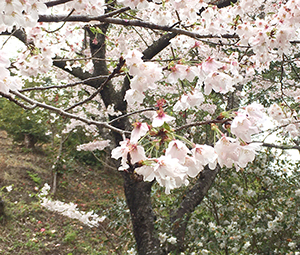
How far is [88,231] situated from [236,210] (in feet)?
10.8

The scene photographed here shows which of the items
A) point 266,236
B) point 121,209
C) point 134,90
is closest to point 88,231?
point 121,209

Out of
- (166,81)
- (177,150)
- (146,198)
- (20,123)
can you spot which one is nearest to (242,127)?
(177,150)

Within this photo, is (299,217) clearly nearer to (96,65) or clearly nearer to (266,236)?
(266,236)

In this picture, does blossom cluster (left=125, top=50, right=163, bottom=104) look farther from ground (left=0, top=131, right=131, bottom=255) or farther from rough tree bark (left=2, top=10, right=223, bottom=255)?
ground (left=0, top=131, right=131, bottom=255)

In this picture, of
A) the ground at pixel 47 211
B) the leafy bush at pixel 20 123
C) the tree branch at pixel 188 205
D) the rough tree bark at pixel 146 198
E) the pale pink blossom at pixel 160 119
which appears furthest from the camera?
the leafy bush at pixel 20 123

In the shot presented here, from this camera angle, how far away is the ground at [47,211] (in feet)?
15.5

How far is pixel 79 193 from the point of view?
23.5ft

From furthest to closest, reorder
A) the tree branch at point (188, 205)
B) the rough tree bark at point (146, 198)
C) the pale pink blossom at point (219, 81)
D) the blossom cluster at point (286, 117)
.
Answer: the tree branch at point (188, 205)
the rough tree bark at point (146, 198)
the blossom cluster at point (286, 117)
the pale pink blossom at point (219, 81)

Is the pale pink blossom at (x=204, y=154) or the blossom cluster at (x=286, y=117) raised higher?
the blossom cluster at (x=286, y=117)

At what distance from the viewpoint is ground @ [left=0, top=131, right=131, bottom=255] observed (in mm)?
4711

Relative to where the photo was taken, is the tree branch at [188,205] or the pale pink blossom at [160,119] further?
the tree branch at [188,205]

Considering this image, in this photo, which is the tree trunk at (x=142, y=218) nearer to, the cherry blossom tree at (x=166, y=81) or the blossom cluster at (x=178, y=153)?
the cherry blossom tree at (x=166, y=81)

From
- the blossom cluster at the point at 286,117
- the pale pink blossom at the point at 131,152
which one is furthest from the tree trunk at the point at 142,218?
the pale pink blossom at the point at 131,152

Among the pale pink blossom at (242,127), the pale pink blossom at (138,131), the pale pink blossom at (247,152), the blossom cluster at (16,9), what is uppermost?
the blossom cluster at (16,9)
